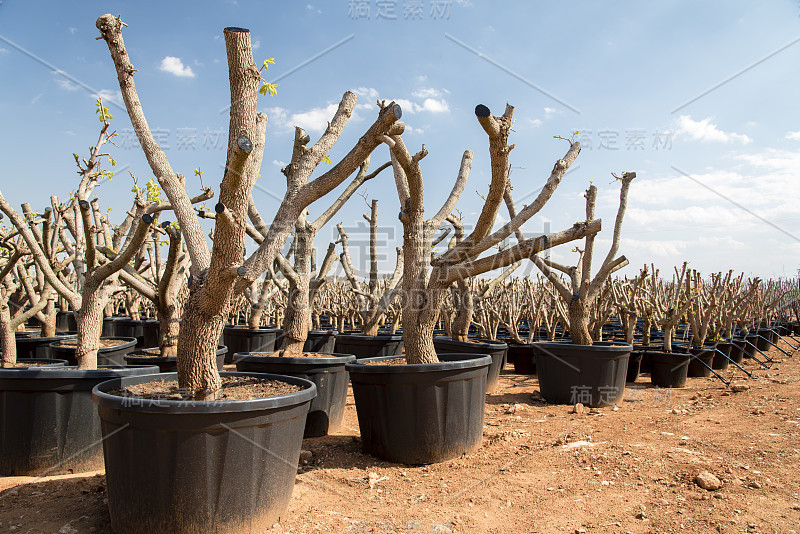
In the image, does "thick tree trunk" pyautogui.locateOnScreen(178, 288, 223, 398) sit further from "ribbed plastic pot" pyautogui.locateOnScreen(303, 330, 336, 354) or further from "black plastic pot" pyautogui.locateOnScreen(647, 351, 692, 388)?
"black plastic pot" pyautogui.locateOnScreen(647, 351, 692, 388)

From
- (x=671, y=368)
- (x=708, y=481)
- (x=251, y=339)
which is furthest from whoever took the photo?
(x=251, y=339)

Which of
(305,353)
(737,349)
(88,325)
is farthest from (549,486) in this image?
(737,349)

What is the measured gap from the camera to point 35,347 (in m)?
6.15

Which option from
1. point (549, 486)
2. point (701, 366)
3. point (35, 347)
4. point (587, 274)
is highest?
point (587, 274)

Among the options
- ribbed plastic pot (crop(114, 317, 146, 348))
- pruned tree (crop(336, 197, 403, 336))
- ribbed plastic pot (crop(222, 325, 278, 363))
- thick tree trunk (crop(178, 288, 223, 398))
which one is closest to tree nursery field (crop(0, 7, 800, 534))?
thick tree trunk (crop(178, 288, 223, 398))

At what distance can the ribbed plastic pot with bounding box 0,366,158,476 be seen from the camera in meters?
3.12

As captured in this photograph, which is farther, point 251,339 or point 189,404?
point 251,339

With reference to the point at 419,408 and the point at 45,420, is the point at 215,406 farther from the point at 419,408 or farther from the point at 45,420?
the point at 45,420

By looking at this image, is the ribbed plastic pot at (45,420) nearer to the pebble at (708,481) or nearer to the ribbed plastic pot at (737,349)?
the pebble at (708,481)

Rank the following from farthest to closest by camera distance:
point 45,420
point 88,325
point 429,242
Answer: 1. point 429,242
2. point 88,325
3. point 45,420

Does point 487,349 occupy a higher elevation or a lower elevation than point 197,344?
lower

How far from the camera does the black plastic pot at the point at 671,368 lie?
6.52 m

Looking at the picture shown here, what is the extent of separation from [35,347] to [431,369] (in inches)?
215

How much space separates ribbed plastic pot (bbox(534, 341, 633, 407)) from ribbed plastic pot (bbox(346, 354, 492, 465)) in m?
2.22
